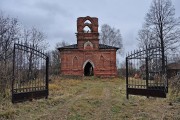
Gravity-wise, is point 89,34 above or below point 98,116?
above

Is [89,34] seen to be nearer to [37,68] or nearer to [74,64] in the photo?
[74,64]

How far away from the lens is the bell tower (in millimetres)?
35688

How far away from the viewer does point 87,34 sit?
36.0m

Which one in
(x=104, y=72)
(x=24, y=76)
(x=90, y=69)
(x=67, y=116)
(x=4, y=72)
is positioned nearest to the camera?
(x=67, y=116)

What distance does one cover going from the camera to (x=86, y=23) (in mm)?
36750

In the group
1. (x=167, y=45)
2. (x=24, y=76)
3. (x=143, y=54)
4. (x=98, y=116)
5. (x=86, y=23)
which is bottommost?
(x=98, y=116)

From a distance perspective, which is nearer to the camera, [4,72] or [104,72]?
[4,72]

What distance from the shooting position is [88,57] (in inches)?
1400

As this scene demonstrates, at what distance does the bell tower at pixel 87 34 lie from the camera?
1405 inches

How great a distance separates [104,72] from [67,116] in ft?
88.6

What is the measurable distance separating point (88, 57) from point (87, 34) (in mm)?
3539

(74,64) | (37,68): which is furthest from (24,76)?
(74,64)

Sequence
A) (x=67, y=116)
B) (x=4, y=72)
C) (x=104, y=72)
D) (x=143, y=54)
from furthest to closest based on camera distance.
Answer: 1. (x=104, y=72)
2. (x=143, y=54)
3. (x=4, y=72)
4. (x=67, y=116)

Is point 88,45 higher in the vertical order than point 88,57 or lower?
higher
